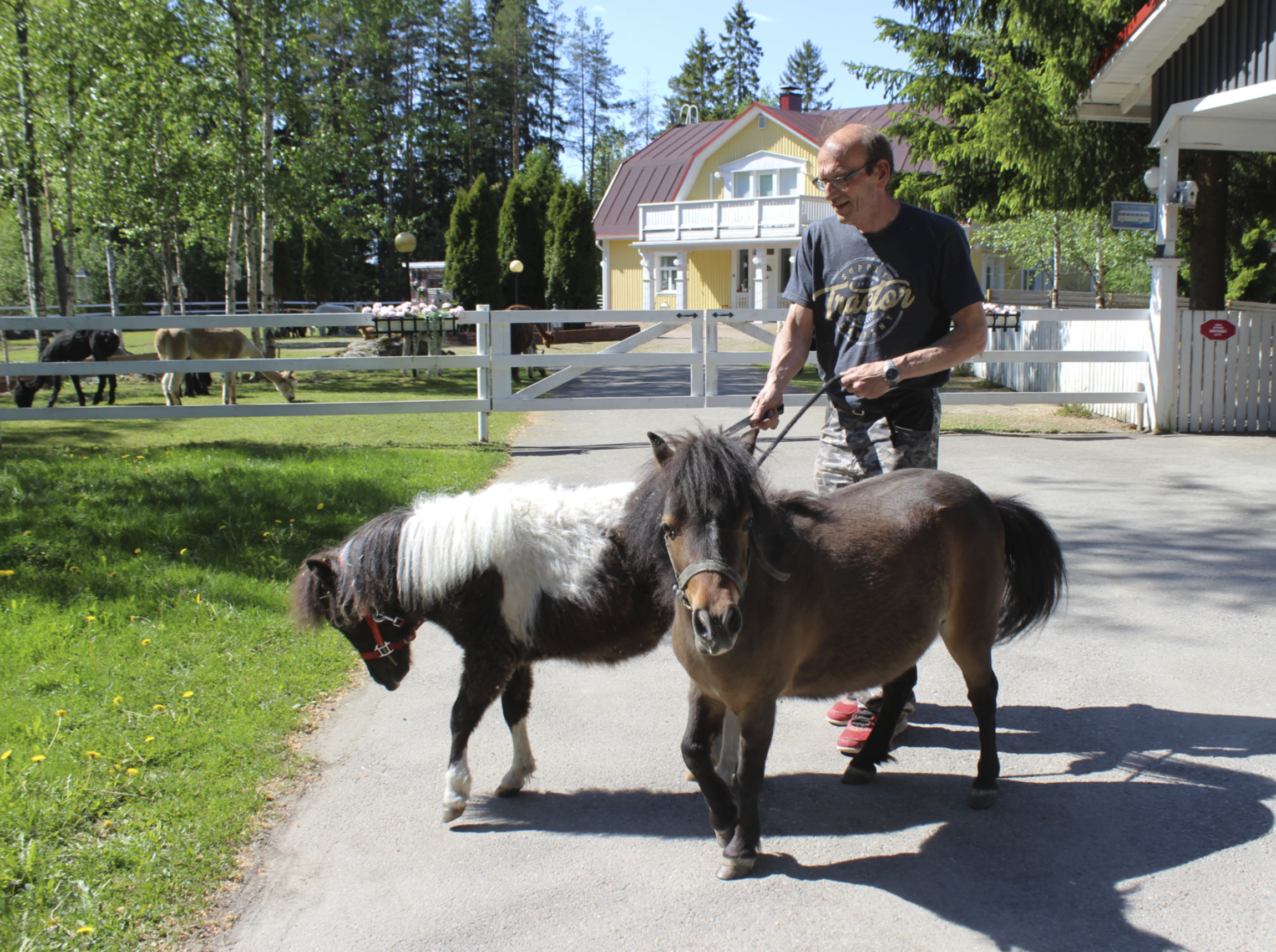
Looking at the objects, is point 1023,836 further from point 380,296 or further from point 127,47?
point 380,296

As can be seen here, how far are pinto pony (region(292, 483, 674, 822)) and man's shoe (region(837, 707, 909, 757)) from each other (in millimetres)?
854

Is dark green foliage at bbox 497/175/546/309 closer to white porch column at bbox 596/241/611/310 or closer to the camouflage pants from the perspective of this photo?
white porch column at bbox 596/241/611/310

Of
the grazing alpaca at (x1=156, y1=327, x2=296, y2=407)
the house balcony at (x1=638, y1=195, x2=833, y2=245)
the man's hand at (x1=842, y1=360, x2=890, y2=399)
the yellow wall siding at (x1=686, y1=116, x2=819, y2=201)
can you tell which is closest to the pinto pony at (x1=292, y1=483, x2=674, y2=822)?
the man's hand at (x1=842, y1=360, x2=890, y2=399)

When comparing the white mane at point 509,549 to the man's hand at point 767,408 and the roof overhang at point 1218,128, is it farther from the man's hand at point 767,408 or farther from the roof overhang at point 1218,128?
the roof overhang at point 1218,128

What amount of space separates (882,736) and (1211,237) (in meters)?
10.3

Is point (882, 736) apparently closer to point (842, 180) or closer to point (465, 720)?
point (465, 720)

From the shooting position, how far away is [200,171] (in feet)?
57.4

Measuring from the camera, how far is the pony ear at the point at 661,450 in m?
2.54

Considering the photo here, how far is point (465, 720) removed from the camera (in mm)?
3182

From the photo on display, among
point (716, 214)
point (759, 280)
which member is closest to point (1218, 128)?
point (759, 280)

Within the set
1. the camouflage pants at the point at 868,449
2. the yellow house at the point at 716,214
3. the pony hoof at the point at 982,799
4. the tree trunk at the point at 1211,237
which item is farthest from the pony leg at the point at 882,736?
the yellow house at the point at 716,214

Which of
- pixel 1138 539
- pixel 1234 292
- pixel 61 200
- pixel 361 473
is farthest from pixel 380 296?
pixel 1138 539

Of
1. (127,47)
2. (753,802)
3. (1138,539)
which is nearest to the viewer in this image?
(753,802)

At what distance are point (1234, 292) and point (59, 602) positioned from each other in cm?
2514
